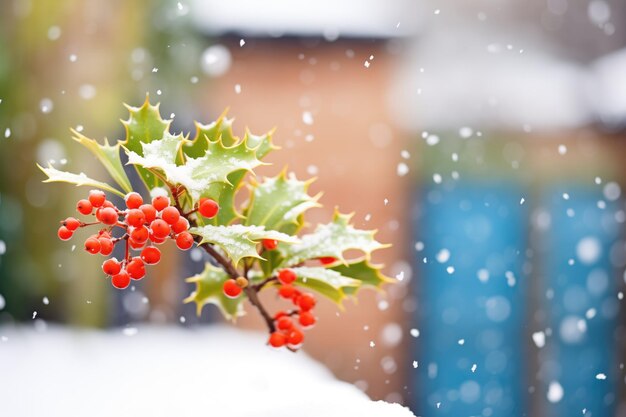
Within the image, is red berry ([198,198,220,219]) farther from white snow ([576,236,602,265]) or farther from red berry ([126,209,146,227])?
white snow ([576,236,602,265])

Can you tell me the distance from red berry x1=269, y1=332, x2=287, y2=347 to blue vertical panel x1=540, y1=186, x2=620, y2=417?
8.34ft

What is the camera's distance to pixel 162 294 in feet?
8.57

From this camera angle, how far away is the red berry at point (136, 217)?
0.47 m

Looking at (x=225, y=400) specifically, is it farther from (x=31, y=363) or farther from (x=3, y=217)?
(x=3, y=217)

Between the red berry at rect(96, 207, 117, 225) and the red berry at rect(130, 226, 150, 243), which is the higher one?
the red berry at rect(96, 207, 117, 225)

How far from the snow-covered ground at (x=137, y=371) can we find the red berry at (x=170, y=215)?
0.99 meters

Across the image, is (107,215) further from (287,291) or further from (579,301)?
(579,301)

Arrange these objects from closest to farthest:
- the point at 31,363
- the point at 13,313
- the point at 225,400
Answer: the point at 225,400 → the point at 31,363 → the point at 13,313

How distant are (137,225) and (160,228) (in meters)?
0.02

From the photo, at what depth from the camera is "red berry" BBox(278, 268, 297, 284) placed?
0.55 metres

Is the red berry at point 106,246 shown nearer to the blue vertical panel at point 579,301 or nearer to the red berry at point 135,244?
the red berry at point 135,244

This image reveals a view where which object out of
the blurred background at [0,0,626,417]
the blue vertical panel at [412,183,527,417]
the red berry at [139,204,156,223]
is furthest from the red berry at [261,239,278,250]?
the blue vertical panel at [412,183,527,417]

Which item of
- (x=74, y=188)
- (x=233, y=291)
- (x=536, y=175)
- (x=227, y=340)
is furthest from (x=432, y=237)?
(x=233, y=291)

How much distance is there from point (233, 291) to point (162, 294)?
7.01 ft
